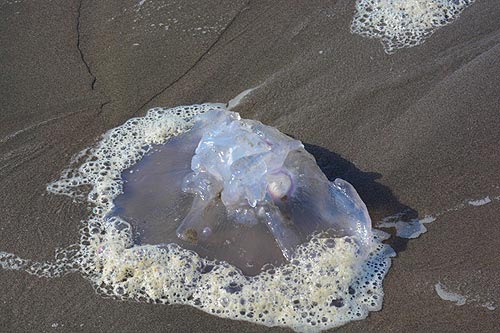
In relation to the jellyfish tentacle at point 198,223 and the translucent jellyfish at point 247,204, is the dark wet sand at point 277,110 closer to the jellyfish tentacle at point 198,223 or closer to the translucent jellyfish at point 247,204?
the translucent jellyfish at point 247,204

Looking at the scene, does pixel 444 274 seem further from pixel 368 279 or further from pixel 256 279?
pixel 256 279

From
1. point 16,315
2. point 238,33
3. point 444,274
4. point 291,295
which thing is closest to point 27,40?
point 238,33

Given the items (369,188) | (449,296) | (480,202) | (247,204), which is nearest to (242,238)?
(247,204)

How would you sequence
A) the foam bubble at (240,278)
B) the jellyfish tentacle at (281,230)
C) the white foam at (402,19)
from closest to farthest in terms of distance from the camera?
the foam bubble at (240,278) < the jellyfish tentacle at (281,230) < the white foam at (402,19)

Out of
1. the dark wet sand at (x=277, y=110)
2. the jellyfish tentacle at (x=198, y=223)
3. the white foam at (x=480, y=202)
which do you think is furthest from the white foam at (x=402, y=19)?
the jellyfish tentacle at (x=198, y=223)

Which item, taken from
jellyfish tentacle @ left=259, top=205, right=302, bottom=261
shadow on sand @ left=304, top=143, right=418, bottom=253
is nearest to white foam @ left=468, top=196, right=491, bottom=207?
shadow on sand @ left=304, top=143, right=418, bottom=253
